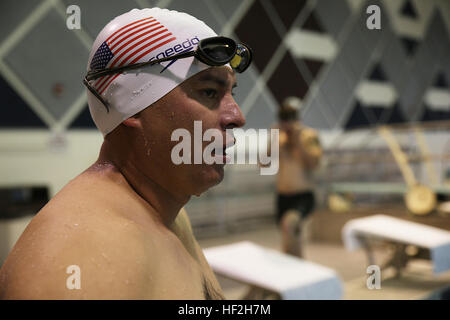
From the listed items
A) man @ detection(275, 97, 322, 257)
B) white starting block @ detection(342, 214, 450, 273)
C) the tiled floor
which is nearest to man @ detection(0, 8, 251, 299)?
the tiled floor

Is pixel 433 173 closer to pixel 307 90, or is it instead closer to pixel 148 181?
pixel 307 90

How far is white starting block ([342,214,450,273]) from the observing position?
11.4ft

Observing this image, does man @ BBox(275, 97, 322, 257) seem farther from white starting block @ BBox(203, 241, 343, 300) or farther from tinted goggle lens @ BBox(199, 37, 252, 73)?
tinted goggle lens @ BBox(199, 37, 252, 73)

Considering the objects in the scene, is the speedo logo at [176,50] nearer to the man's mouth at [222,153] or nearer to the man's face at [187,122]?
the man's face at [187,122]

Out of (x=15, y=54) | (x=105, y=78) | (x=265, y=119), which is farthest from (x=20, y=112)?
(x=105, y=78)

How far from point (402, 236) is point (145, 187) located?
335cm

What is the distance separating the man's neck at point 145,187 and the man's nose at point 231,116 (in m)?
0.23

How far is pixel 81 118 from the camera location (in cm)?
438

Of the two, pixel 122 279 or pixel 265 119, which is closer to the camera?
pixel 122 279

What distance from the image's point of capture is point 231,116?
1.06 meters

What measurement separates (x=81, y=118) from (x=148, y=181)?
3.53 meters

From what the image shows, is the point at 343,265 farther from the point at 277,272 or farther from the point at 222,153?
the point at 222,153

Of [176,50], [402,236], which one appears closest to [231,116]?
[176,50]

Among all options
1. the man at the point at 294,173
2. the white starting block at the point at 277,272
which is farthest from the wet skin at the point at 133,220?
the man at the point at 294,173
